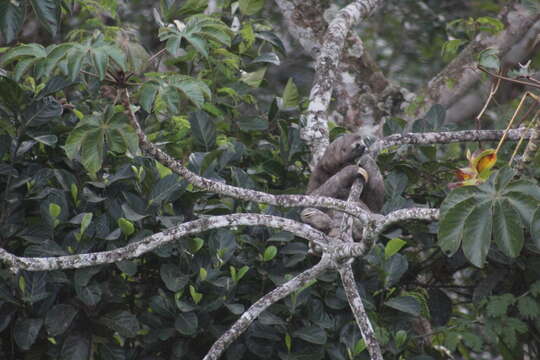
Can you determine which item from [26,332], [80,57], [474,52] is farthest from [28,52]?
[474,52]

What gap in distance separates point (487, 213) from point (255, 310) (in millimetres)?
775

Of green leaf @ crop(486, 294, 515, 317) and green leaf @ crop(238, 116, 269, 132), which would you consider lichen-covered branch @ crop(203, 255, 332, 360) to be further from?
green leaf @ crop(238, 116, 269, 132)

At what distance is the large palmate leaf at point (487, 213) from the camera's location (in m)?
1.96

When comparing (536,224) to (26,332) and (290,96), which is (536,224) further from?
(290,96)

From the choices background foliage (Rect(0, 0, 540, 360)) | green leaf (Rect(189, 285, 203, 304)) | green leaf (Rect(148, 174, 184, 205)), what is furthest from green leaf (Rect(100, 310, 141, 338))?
green leaf (Rect(148, 174, 184, 205))

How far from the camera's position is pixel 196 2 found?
3.48 meters

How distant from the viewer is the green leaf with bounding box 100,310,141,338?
2654mm

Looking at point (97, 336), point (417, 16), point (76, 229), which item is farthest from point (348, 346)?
point (417, 16)

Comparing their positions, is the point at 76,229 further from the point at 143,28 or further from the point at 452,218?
the point at 143,28

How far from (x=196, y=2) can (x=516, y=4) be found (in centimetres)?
202

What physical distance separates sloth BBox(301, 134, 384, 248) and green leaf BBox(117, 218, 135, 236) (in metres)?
0.76

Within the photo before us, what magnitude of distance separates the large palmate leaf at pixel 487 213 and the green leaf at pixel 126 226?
1.18 m

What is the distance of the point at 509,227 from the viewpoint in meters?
1.98

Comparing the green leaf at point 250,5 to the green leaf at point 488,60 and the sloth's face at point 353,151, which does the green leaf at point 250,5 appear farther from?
the green leaf at point 488,60
